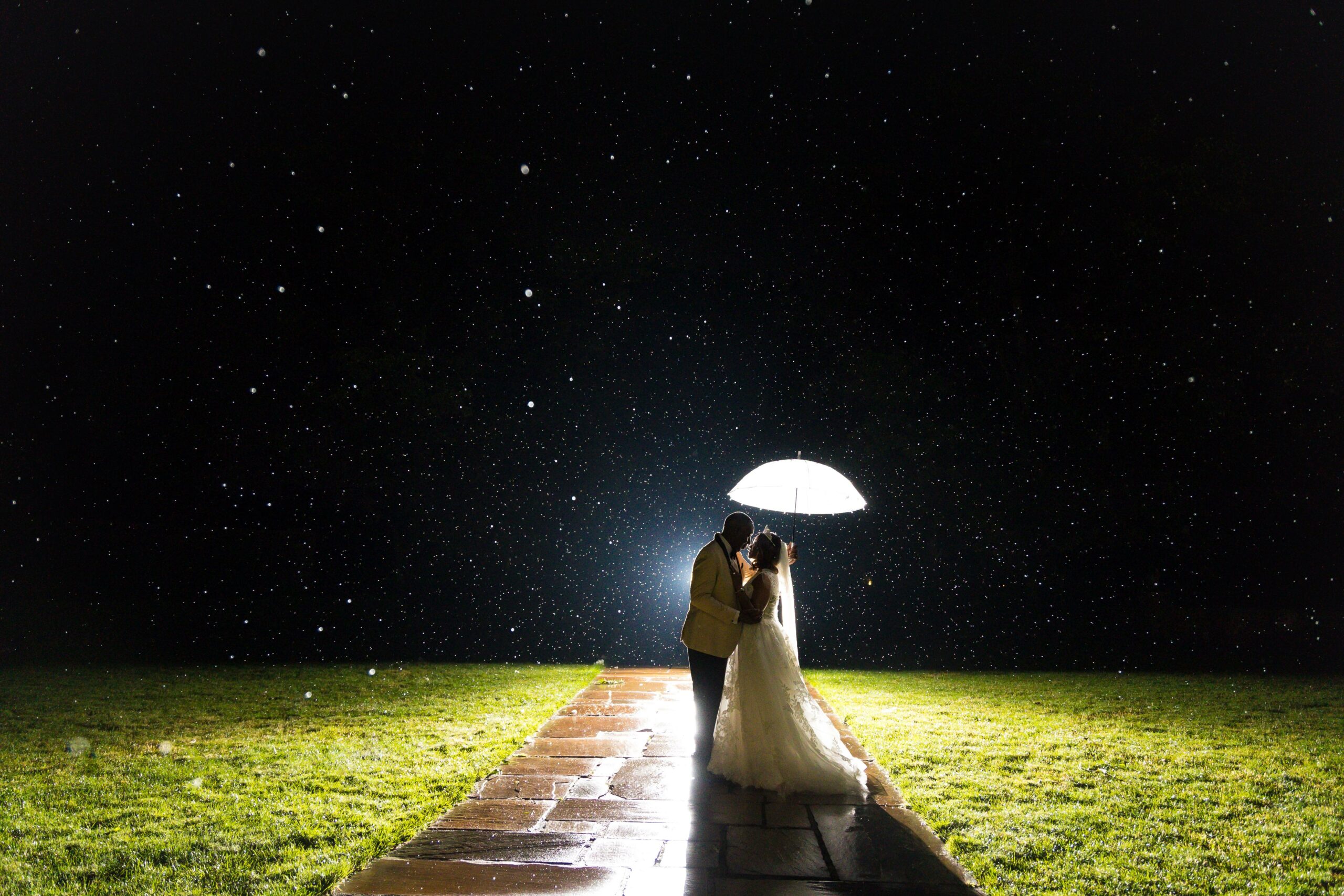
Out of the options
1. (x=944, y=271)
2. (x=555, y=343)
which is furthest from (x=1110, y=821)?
(x=555, y=343)

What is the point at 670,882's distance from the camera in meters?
3.28

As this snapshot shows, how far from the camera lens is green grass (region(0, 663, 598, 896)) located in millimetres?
3541

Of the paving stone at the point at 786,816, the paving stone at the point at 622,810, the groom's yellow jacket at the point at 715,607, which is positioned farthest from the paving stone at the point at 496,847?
the groom's yellow jacket at the point at 715,607

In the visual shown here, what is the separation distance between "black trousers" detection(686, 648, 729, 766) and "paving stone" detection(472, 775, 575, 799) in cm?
80

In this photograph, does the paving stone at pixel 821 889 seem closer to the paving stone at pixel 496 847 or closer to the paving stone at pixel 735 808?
the paving stone at pixel 496 847

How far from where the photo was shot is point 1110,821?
4.36 metres

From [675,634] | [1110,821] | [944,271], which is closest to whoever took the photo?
[1110,821]

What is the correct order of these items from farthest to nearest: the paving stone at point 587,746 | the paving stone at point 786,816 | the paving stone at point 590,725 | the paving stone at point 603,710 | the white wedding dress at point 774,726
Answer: the paving stone at point 603,710, the paving stone at point 590,725, the paving stone at point 587,746, the white wedding dress at point 774,726, the paving stone at point 786,816

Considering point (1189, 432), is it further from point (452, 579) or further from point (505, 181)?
point (452, 579)

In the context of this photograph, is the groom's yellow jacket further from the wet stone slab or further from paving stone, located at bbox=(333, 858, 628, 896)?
paving stone, located at bbox=(333, 858, 628, 896)

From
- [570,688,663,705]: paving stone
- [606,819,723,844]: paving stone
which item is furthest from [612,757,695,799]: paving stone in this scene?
[570,688,663,705]: paving stone

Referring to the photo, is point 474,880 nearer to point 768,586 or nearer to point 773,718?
point 773,718

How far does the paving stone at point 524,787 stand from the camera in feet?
14.6

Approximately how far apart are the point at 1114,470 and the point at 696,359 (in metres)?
8.14
